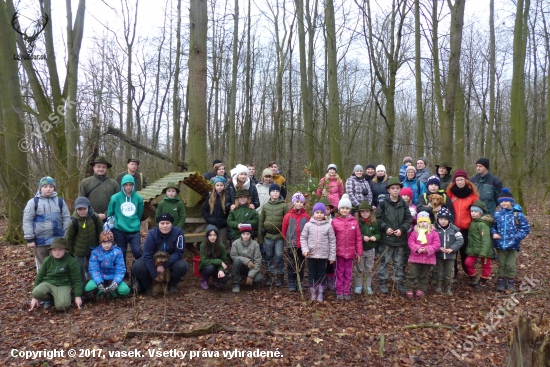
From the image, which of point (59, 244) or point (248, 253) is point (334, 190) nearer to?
point (248, 253)

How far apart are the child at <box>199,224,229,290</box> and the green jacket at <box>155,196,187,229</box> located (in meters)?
0.64

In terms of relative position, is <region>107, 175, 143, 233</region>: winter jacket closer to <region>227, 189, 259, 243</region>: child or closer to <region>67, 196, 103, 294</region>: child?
<region>67, 196, 103, 294</region>: child

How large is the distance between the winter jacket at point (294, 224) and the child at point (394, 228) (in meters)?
1.27

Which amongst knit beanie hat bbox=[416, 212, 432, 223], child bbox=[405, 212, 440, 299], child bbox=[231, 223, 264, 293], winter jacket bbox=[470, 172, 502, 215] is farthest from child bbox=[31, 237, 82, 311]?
winter jacket bbox=[470, 172, 502, 215]

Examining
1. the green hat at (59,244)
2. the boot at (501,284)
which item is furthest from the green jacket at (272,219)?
the boot at (501,284)

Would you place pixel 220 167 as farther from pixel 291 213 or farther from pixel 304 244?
pixel 304 244

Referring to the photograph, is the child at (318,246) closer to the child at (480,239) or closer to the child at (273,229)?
the child at (273,229)

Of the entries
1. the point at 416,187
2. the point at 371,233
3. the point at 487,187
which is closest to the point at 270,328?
the point at 371,233

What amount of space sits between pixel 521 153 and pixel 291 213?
8058mm

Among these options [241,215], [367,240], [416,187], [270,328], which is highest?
[416,187]

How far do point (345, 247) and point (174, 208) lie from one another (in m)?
2.99

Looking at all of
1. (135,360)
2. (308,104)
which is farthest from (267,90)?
(135,360)

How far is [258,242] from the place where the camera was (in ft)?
20.4

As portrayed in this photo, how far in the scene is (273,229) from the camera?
6.04m
